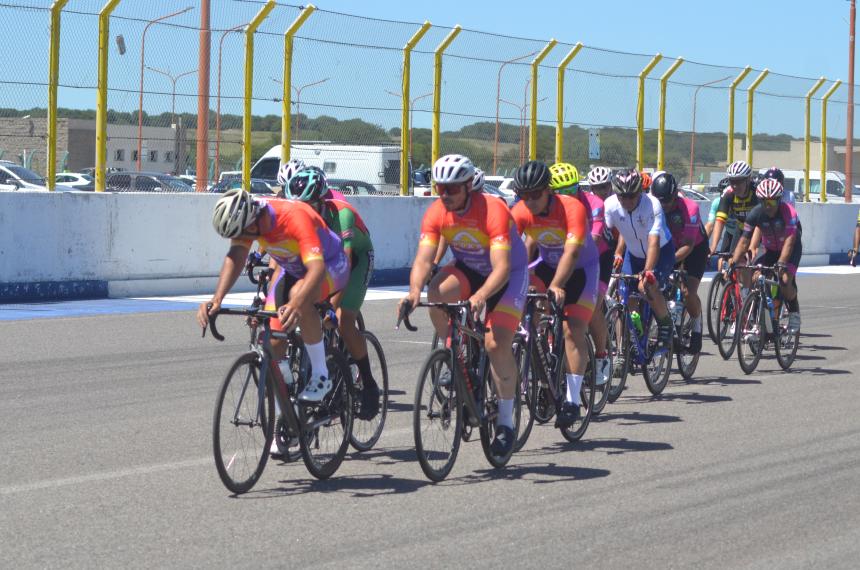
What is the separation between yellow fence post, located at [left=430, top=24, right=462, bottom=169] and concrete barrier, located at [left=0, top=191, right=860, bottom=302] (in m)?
2.38

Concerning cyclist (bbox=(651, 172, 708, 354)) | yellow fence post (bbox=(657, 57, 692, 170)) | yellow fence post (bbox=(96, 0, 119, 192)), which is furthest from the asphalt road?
yellow fence post (bbox=(657, 57, 692, 170))

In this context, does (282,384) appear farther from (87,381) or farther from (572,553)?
(87,381)

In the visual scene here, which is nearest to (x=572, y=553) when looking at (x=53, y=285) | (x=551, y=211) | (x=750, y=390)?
(x=551, y=211)

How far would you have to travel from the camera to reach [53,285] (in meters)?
17.8

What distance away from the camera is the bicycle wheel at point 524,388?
850cm

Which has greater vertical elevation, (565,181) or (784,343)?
(565,181)

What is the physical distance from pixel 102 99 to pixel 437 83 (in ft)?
20.3

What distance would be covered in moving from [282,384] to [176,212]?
12296mm

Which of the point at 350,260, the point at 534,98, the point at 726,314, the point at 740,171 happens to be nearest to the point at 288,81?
the point at 534,98

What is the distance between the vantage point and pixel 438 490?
295 inches

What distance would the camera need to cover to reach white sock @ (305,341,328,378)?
7633 millimetres

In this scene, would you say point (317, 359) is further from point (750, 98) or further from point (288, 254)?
point (750, 98)

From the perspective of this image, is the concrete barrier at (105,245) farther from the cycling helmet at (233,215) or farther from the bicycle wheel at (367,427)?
the cycling helmet at (233,215)

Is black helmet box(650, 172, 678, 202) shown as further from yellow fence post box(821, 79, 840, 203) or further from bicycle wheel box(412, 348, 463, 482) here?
yellow fence post box(821, 79, 840, 203)
